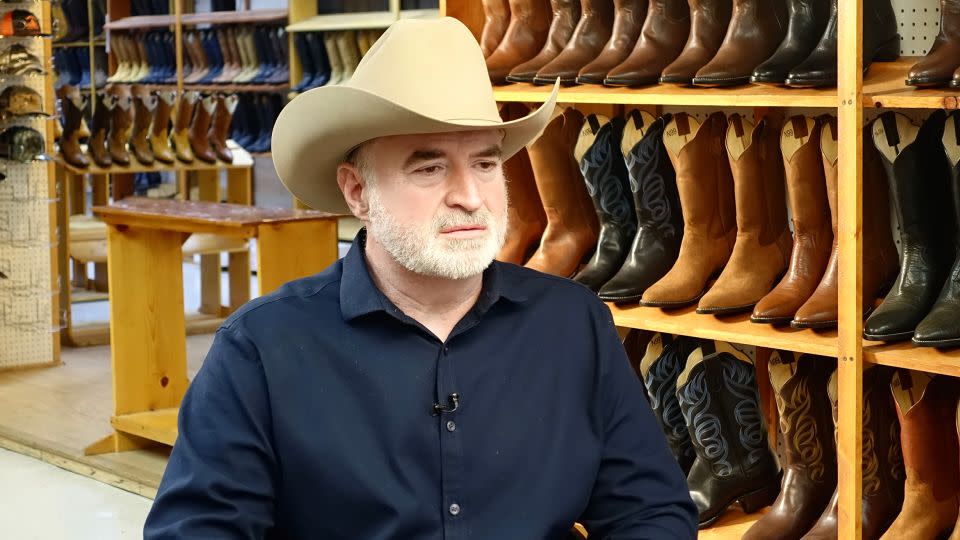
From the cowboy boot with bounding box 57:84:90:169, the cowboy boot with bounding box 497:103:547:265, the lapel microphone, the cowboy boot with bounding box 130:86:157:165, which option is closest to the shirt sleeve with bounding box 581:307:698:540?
A: the lapel microphone

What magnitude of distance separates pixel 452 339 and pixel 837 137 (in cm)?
126

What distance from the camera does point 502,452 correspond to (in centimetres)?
192

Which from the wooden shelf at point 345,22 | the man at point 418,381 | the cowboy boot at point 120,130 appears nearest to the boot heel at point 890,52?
the man at point 418,381

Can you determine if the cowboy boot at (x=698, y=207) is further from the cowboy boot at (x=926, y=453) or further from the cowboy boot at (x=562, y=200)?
the cowboy boot at (x=926, y=453)

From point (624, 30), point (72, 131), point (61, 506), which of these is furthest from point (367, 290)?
point (72, 131)

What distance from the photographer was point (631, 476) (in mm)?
1979

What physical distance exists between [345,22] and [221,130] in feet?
5.59

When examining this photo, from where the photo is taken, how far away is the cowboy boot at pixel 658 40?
10.4 ft

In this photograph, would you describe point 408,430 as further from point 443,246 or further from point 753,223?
point 753,223

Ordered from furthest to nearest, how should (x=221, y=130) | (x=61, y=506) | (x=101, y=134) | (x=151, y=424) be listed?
(x=221, y=130) → (x=101, y=134) → (x=151, y=424) → (x=61, y=506)

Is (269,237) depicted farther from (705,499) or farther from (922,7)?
(922,7)

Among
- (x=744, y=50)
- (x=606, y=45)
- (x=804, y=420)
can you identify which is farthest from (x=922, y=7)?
(x=804, y=420)

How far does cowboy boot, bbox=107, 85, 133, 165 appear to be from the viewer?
7.11 metres

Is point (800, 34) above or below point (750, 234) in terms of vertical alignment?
above
